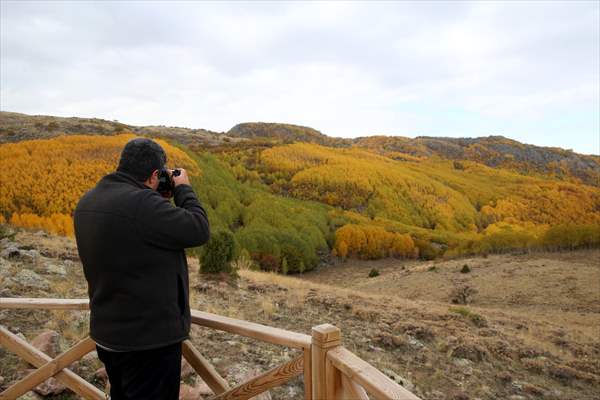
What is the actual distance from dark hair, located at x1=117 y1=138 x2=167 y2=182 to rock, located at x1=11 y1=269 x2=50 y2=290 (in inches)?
282

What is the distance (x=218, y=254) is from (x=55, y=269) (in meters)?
4.09

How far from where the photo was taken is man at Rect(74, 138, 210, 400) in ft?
7.29

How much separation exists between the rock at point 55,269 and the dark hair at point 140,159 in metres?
8.53

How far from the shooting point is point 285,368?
2.57 meters

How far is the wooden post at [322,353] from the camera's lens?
7.46ft

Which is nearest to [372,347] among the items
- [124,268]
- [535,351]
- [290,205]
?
[535,351]

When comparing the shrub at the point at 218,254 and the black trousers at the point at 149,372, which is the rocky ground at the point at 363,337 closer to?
the shrub at the point at 218,254

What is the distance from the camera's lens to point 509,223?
67.6 meters

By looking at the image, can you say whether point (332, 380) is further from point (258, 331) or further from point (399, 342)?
point (399, 342)

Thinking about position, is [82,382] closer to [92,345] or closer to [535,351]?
[92,345]

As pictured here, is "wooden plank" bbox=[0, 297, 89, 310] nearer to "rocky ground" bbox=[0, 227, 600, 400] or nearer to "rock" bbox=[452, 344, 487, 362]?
"rocky ground" bbox=[0, 227, 600, 400]

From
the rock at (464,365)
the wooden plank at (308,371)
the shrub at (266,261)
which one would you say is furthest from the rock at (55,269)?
the shrub at (266,261)

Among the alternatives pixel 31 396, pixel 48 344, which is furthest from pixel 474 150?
pixel 31 396

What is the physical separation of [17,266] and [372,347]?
792 centimetres
